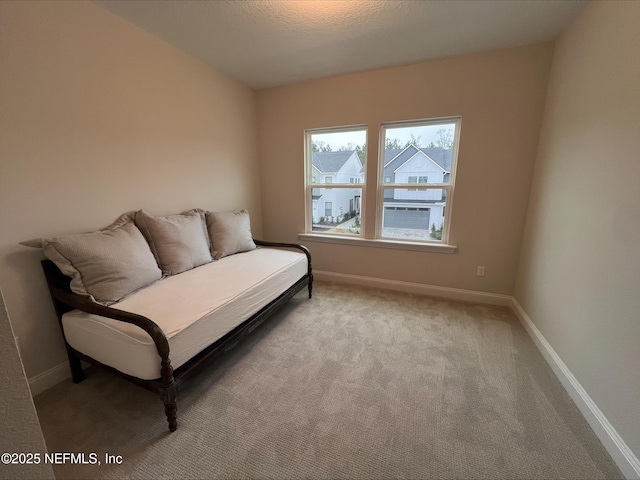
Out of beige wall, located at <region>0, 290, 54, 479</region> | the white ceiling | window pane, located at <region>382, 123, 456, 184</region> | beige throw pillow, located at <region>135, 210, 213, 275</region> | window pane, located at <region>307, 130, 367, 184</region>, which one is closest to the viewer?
beige wall, located at <region>0, 290, 54, 479</region>

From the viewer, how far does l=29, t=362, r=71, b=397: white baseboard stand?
64.9 inches

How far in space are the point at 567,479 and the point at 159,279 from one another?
2.60 meters

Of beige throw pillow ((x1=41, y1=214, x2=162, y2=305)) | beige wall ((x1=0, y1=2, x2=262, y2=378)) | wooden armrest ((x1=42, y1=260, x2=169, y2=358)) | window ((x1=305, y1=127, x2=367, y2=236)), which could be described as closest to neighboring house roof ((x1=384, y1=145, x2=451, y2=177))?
window ((x1=305, y1=127, x2=367, y2=236))

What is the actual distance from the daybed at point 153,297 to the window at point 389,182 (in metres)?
1.30

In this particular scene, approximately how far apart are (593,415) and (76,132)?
11.8 ft

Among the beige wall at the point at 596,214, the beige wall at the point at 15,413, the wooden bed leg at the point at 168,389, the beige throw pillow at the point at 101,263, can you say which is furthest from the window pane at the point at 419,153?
the beige wall at the point at 15,413

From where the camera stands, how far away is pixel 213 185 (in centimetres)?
292

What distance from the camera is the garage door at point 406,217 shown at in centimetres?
301

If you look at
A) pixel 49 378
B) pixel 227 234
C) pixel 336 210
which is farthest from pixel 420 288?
pixel 49 378

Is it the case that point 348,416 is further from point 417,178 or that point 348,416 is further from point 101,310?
point 417,178

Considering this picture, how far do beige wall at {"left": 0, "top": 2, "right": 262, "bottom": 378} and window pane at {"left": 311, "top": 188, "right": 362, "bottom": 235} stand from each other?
155cm

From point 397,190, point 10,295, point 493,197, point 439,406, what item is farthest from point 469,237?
point 10,295

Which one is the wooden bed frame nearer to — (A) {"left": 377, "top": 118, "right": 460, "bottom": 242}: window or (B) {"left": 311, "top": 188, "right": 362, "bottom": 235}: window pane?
(B) {"left": 311, "top": 188, "right": 362, "bottom": 235}: window pane

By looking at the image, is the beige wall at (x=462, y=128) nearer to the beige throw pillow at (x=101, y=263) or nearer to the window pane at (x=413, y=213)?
the window pane at (x=413, y=213)
